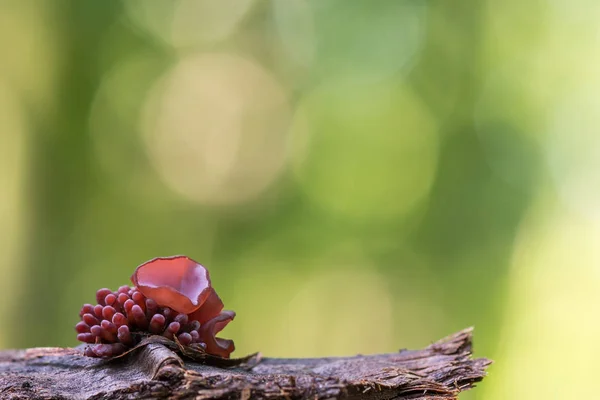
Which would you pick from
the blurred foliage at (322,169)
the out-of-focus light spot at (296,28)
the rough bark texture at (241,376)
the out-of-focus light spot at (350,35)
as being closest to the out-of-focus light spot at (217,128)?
the blurred foliage at (322,169)

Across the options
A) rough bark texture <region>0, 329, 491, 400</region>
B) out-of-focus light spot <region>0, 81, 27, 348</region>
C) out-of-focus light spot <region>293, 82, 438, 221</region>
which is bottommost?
rough bark texture <region>0, 329, 491, 400</region>

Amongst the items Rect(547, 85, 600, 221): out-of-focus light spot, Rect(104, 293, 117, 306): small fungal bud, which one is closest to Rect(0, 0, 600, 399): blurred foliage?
Rect(547, 85, 600, 221): out-of-focus light spot

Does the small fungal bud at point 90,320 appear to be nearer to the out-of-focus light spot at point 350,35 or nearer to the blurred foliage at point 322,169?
the blurred foliage at point 322,169

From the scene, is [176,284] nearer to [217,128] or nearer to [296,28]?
[217,128]

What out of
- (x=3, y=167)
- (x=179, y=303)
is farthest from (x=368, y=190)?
(x=179, y=303)

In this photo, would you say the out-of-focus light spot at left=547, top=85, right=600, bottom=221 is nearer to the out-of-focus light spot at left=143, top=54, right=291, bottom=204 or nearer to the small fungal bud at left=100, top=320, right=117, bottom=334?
the out-of-focus light spot at left=143, top=54, right=291, bottom=204

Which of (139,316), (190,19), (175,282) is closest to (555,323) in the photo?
(175,282)

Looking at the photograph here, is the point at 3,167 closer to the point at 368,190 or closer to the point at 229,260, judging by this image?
the point at 229,260
